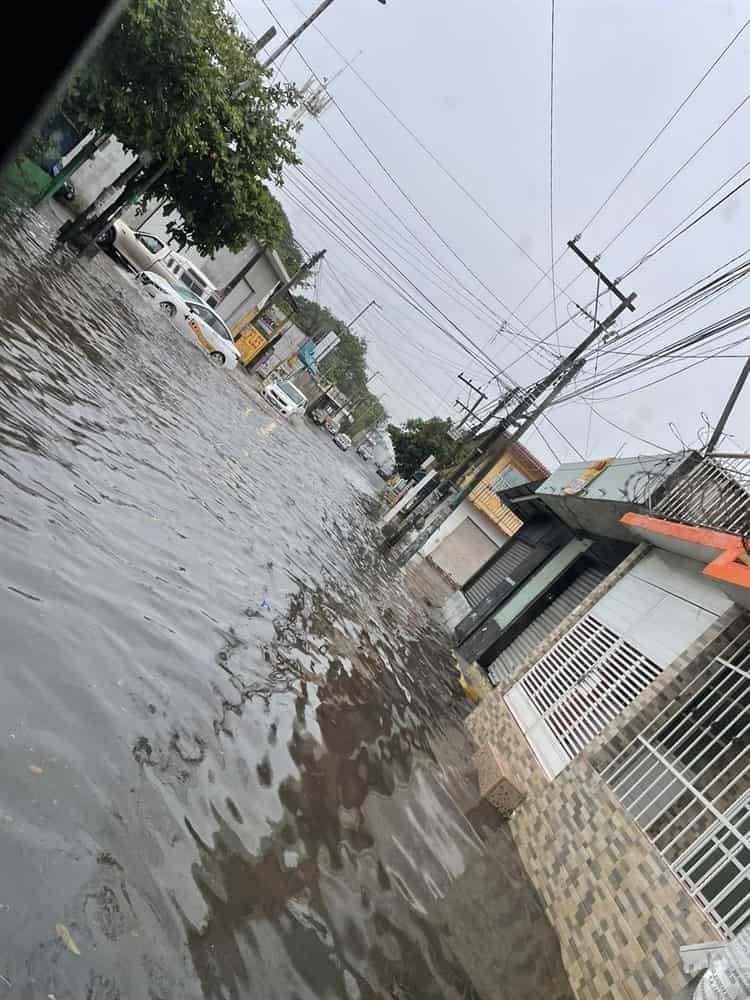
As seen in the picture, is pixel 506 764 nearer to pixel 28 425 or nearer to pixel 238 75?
pixel 28 425

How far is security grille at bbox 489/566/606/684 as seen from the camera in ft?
42.9

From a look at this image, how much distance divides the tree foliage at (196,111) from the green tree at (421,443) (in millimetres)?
23382

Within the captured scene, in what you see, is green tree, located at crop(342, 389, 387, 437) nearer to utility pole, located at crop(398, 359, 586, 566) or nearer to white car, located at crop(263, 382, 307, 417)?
white car, located at crop(263, 382, 307, 417)

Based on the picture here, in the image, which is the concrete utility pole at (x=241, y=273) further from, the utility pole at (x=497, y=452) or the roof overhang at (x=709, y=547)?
the roof overhang at (x=709, y=547)

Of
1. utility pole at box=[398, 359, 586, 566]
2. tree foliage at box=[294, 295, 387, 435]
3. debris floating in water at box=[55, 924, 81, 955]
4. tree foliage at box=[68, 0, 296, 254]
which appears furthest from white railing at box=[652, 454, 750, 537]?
tree foliage at box=[294, 295, 387, 435]

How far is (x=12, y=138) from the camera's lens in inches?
64.0

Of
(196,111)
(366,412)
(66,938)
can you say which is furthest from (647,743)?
(366,412)

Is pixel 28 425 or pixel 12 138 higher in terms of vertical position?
pixel 12 138

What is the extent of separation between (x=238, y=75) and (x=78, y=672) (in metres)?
18.6

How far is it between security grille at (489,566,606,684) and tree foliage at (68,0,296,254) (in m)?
13.7

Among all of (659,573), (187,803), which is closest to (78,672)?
(187,803)

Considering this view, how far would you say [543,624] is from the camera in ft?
45.3

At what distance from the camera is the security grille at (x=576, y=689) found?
785 centimetres

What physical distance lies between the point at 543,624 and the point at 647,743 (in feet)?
23.0
